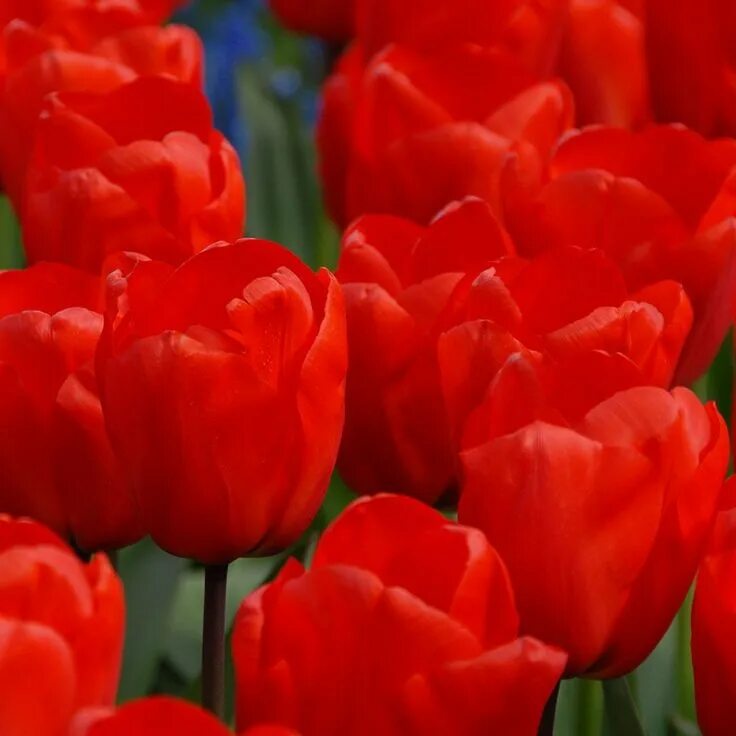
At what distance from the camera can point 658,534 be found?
0.53 metres

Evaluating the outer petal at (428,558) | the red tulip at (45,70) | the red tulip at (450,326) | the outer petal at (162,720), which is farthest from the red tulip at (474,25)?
the outer petal at (162,720)

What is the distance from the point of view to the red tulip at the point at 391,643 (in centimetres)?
44

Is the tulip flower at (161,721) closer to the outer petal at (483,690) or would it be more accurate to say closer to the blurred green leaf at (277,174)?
the outer petal at (483,690)

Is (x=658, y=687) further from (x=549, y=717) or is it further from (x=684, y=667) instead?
(x=549, y=717)

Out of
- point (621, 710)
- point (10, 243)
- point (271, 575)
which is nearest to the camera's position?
point (621, 710)

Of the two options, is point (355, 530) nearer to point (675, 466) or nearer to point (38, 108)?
point (675, 466)

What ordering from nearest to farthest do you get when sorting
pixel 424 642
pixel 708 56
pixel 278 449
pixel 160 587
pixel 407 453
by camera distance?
pixel 424 642, pixel 278 449, pixel 407 453, pixel 160 587, pixel 708 56

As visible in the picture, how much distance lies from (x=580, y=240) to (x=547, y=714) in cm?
25

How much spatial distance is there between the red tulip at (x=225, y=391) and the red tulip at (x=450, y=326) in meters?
0.05

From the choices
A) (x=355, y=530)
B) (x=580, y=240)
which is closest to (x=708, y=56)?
(x=580, y=240)

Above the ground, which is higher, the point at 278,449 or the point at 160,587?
the point at 278,449

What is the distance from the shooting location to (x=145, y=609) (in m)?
0.86

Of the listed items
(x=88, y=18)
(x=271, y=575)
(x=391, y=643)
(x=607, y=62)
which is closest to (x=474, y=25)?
(x=607, y=62)

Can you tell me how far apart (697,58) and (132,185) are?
0.41 m
